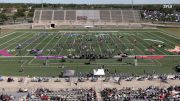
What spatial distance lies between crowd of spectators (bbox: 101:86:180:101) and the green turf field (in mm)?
11659

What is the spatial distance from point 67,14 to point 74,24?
555 inches

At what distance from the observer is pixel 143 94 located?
123 ft

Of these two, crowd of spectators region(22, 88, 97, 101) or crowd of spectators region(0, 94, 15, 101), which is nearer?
crowd of spectators region(22, 88, 97, 101)

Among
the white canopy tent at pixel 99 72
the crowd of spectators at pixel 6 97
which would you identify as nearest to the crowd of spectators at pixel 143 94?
the white canopy tent at pixel 99 72

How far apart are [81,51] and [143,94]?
29.5m

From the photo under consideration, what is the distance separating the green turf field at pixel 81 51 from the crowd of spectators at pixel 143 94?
38.3ft

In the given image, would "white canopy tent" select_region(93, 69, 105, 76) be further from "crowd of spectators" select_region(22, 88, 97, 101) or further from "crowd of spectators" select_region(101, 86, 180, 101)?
"crowd of spectators" select_region(22, 88, 97, 101)

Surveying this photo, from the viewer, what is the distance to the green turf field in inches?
2099

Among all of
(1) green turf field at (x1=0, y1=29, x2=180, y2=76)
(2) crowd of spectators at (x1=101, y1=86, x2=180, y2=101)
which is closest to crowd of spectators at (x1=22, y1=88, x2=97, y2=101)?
(2) crowd of spectators at (x1=101, y1=86, x2=180, y2=101)

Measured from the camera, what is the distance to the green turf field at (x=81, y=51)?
175ft

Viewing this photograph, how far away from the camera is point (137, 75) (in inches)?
1929

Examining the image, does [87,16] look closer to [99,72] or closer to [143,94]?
[99,72]

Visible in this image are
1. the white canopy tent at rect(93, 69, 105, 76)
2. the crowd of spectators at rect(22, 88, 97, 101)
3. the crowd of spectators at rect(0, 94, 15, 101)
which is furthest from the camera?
the white canopy tent at rect(93, 69, 105, 76)

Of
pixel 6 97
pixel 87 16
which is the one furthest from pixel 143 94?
pixel 87 16
